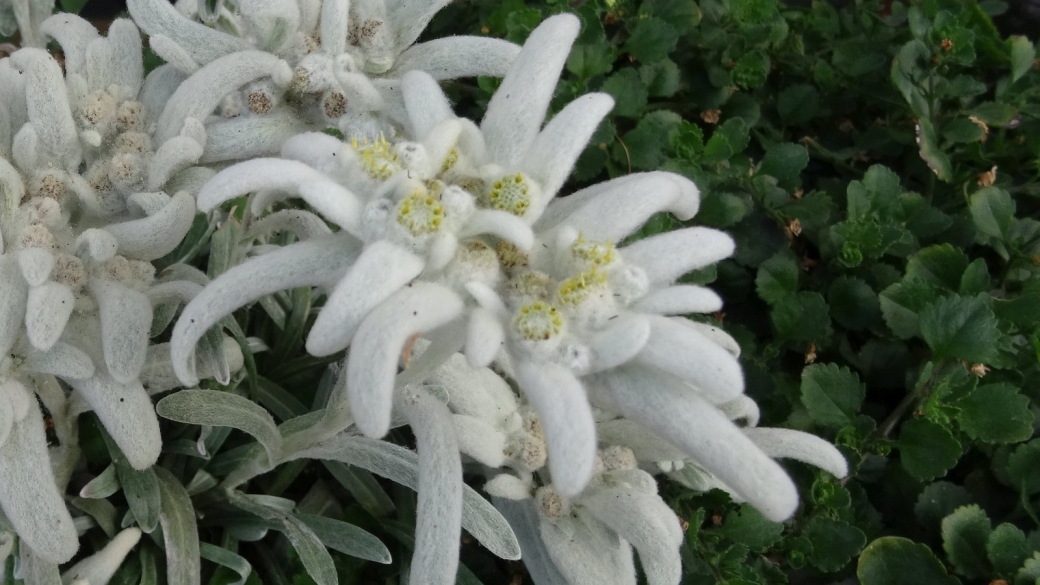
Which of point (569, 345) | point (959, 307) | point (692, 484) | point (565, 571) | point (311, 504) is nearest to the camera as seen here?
point (569, 345)

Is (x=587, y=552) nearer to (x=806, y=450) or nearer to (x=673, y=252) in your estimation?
(x=806, y=450)

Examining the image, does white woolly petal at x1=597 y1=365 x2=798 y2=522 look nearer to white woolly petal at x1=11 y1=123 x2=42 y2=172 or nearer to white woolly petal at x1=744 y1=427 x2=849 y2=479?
white woolly petal at x1=744 y1=427 x2=849 y2=479

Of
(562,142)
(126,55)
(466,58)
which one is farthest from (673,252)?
(126,55)

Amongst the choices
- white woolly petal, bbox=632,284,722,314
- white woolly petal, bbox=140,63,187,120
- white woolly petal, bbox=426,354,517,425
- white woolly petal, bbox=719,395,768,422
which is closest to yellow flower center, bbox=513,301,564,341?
white woolly petal, bbox=632,284,722,314

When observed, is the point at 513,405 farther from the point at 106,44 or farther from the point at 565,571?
the point at 106,44

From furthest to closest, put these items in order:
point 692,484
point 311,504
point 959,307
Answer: point 311,504, point 959,307, point 692,484

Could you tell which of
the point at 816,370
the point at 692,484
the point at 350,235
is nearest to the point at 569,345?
the point at 350,235

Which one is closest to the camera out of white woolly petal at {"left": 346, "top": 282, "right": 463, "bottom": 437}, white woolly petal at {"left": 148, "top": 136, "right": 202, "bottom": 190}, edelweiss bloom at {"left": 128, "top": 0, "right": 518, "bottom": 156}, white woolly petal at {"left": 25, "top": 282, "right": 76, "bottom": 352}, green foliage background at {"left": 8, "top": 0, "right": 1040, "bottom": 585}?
white woolly petal at {"left": 346, "top": 282, "right": 463, "bottom": 437}
